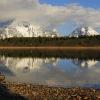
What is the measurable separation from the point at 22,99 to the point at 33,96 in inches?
135

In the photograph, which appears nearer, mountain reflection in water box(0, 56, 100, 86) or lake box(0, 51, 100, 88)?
lake box(0, 51, 100, 88)

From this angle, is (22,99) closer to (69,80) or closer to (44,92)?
(44,92)

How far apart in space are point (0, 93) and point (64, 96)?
5377 millimetres

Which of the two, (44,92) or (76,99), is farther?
(44,92)

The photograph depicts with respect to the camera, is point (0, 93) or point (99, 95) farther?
point (99, 95)

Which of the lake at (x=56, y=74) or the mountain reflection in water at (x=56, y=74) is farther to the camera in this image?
the mountain reflection in water at (x=56, y=74)

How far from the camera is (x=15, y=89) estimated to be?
31594 mm

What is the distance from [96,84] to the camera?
38156 mm

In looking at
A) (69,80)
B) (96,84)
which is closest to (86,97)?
(96,84)

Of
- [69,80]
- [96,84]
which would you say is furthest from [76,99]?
[69,80]

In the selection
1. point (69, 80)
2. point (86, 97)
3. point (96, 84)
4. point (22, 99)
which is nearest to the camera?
point (22, 99)

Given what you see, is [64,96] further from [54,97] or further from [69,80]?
[69,80]

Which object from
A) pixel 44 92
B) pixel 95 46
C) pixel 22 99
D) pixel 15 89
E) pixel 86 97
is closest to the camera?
pixel 22 99

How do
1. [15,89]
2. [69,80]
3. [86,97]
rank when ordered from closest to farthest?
[86,97] → [15,89] → [69,80]
